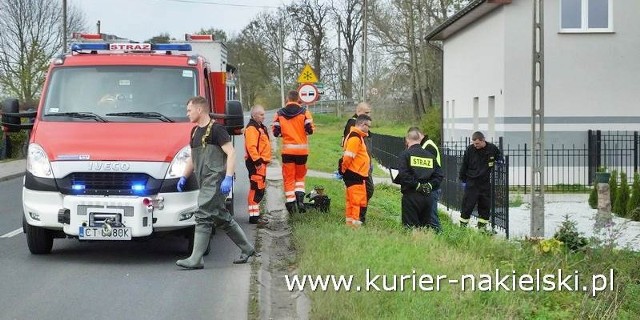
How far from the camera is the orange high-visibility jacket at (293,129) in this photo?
12844 millimetres

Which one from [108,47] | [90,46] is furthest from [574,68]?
[90,46]

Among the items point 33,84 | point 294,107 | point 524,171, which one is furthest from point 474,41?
point 33,84

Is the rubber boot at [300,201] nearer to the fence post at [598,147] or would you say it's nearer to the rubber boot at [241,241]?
the rubber boot at [241,241]

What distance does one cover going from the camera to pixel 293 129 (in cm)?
1289

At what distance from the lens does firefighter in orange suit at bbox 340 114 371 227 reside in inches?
449

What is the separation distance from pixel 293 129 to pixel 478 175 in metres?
2.99

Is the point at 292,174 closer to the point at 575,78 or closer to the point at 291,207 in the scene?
the point at 291,207

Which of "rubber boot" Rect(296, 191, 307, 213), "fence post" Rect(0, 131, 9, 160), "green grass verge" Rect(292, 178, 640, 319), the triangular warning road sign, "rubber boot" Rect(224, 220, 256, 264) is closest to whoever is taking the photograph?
"green grass verge" Rect(292, 178, 640, 319)

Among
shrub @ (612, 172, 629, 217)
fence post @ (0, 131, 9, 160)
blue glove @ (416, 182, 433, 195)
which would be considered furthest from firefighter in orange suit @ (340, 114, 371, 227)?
fence post @ (0, 131, 9, 160)

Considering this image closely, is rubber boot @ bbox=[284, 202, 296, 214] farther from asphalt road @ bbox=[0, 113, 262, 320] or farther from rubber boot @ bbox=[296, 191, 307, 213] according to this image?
A: asphalt road @ bbox=[0, 113, 262, 320]

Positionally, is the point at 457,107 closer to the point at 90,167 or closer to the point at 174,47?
the point at 174,47

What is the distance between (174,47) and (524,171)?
13.1 metres

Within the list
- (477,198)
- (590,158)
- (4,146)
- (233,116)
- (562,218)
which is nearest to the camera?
(233,116)

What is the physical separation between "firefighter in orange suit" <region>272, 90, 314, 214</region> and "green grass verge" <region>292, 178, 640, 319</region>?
767 millimetres
